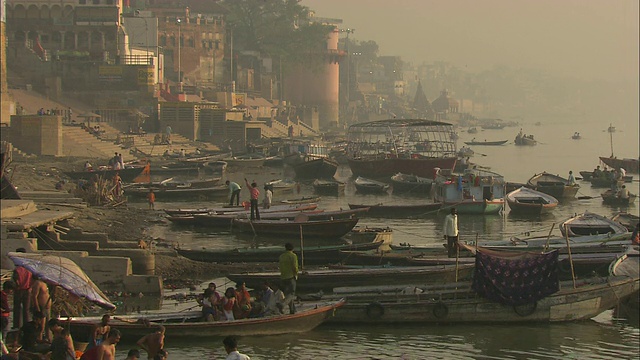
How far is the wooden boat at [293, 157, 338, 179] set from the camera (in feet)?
163

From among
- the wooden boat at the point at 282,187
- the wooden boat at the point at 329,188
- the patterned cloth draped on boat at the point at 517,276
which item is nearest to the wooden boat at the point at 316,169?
the wooden boat at the point at 329,188

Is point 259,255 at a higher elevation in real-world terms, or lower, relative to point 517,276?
lower

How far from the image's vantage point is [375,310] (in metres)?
17.4

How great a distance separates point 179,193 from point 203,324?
21566 mm

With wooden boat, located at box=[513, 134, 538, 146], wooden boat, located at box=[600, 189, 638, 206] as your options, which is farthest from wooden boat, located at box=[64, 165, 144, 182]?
wooden boat, located at box=[513, 134, 538, 146]

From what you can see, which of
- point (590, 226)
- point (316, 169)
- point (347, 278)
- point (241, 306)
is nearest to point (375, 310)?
point (347, 278)

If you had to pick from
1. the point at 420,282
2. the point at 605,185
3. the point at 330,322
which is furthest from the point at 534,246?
the point at 605,185

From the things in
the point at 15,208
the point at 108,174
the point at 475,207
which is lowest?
the point at 475,207

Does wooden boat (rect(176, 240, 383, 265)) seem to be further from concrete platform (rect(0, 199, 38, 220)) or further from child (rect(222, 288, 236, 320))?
child (rect(222, 288, 236, 320))

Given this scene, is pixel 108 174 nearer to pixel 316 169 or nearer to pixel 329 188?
pixel 329 188

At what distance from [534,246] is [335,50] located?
3131 inches

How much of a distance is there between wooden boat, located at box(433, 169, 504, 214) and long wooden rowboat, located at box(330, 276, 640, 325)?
16754 millimetres

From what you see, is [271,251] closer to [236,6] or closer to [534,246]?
[534,246]

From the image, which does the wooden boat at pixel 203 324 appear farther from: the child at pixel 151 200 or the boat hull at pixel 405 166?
the boat hull at pixel 405 166
